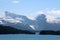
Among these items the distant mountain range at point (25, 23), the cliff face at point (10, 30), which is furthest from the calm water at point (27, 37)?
the distant mountain range at point (25, 23)

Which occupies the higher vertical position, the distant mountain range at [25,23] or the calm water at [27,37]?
the distant mountain range at [25,23]

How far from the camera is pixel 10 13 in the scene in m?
4.06

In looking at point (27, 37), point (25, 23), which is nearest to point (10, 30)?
point (25, 23)

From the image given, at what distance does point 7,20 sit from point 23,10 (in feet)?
1.51

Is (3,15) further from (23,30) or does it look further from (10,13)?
(23,30)

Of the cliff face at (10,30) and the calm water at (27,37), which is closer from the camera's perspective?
the cliff face at (10,30)

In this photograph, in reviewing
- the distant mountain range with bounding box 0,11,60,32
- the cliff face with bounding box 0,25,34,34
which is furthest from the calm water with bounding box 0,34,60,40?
the distant mountain range with bounding box 0,11,60,32

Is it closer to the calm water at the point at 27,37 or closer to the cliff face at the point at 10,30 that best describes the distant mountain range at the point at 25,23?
the cliff face at the point at 10,30

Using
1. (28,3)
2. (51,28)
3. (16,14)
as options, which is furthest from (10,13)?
(51,28)

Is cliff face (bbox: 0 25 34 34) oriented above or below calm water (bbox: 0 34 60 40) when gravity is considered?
above

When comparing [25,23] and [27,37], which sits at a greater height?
[25,23]

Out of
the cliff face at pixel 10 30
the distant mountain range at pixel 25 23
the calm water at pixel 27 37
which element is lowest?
the calm water at pixel 27 37

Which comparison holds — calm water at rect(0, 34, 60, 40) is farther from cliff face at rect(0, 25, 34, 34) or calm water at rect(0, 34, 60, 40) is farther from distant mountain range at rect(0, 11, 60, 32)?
distant mountain range at rect(0, 11, 60, 32)

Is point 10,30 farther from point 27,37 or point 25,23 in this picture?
point 27,37
